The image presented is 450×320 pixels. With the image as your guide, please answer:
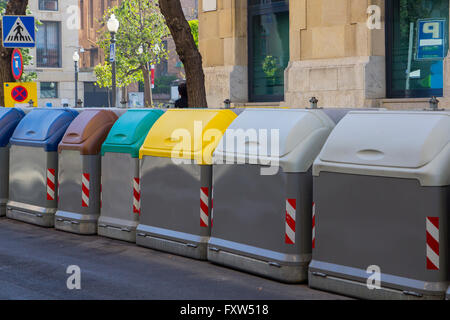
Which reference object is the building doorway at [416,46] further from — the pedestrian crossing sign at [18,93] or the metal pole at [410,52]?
the pedestrian crossing sign at [18,93]

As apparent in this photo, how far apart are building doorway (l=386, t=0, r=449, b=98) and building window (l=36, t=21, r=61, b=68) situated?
55.7 m

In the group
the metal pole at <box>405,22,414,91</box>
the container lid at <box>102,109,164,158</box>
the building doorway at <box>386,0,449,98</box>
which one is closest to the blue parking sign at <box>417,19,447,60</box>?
the building doorway at <box>386,0,449,98</box>

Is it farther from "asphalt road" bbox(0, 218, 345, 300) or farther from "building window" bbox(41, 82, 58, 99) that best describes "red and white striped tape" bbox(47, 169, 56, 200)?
"building window" bbox(41, 82, 58, 99)

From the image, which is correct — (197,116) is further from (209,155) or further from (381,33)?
(381,33)

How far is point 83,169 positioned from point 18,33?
25.7 ft

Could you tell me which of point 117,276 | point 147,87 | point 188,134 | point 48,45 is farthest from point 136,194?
point 48,45

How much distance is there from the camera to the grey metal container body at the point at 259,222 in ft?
24.7

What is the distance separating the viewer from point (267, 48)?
60.5 feet

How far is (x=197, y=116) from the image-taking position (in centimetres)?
910

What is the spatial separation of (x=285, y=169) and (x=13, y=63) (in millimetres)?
13157

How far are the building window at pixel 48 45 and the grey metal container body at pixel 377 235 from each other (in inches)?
2490

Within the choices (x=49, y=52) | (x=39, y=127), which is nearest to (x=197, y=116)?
(x=39, y=127)

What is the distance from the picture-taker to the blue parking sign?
571 inches

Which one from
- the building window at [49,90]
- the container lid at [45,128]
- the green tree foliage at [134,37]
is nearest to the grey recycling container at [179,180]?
the container lid at [45,128]
